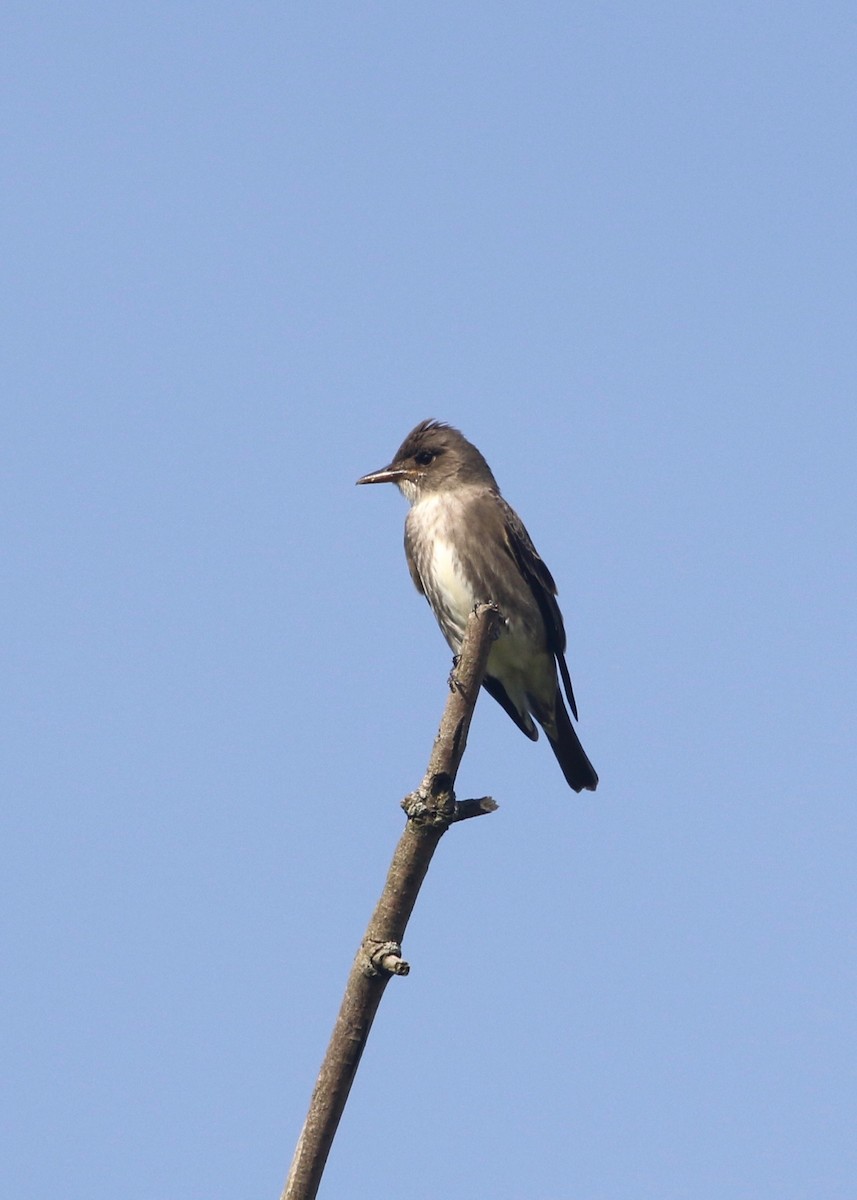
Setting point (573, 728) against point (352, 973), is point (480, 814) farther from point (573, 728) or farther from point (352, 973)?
point (573, 728)

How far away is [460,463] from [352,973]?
5836 millimetres

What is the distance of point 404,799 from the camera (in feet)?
14.3

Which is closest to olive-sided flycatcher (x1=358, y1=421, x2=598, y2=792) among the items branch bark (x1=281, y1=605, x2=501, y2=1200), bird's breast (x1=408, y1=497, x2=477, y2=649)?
bird's breast (x1=408, y1=497, x2=477, y2=649)

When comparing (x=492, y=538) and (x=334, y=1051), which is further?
(x=492, y=538)

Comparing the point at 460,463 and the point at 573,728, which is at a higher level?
the point at 460,463

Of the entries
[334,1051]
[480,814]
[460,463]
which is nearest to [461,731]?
[480,814]

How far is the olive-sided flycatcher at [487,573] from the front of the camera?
882 centimetres

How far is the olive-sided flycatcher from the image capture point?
882cm

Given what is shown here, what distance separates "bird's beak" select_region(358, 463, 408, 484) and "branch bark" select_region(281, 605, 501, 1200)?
4.49 m

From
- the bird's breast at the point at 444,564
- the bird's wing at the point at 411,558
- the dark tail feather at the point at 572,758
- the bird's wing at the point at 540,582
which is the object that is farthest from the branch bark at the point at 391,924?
the dark tail feather at the point at 572,758

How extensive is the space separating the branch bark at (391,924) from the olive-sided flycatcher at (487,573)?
147 inches

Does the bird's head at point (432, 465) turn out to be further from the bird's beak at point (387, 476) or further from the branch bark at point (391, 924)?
the branch bark at point (391, 924)

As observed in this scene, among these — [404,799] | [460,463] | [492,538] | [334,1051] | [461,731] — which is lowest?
[334,1051]

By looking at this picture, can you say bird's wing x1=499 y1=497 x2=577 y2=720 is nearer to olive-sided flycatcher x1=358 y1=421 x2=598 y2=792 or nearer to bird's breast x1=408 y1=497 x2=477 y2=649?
olive-sided flycatcher x1=358 y1=421 x2=598 y2=792
